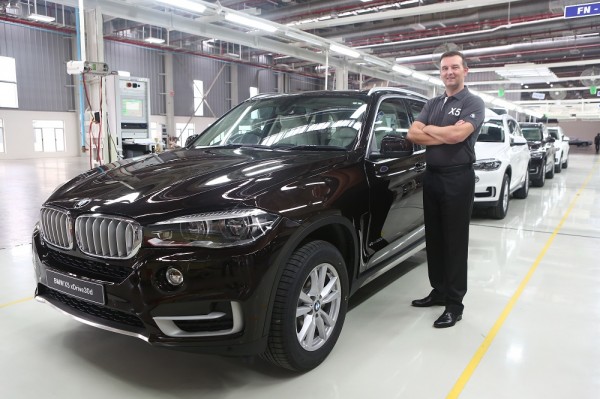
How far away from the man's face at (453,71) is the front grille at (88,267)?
227 centimetres

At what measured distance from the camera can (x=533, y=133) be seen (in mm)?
11180

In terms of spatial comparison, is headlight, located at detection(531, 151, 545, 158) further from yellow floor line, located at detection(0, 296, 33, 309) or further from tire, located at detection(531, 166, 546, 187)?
yellow floor line, located at detection(0, 296, 33, 309)

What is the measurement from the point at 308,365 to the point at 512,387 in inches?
41.9

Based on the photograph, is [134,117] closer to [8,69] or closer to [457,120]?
[457,120]

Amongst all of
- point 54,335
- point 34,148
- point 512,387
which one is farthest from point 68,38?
point 512,387

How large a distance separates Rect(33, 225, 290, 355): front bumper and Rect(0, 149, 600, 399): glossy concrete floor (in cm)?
32

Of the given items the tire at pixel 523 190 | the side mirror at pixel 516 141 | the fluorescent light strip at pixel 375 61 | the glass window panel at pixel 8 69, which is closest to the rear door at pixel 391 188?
the side mirror at pixel 516 141

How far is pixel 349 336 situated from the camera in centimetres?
298

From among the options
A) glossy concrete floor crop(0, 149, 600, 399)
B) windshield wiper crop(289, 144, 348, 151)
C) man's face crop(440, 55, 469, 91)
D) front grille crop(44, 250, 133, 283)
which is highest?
man's face crop(440, 55, 469, 91)

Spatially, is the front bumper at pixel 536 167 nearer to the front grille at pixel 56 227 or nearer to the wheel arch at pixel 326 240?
the wheel arch at pixel 326 240

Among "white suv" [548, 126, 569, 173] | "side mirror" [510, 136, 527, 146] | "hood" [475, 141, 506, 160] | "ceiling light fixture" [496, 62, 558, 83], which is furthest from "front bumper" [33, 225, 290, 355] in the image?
"ceiling light fixture" [496, 62, 558, 83]

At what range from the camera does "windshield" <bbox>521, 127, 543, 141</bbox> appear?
11.0 meters

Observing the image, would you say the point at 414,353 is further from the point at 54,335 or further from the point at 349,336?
the point at 54,335

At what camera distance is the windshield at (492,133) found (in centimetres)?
697
